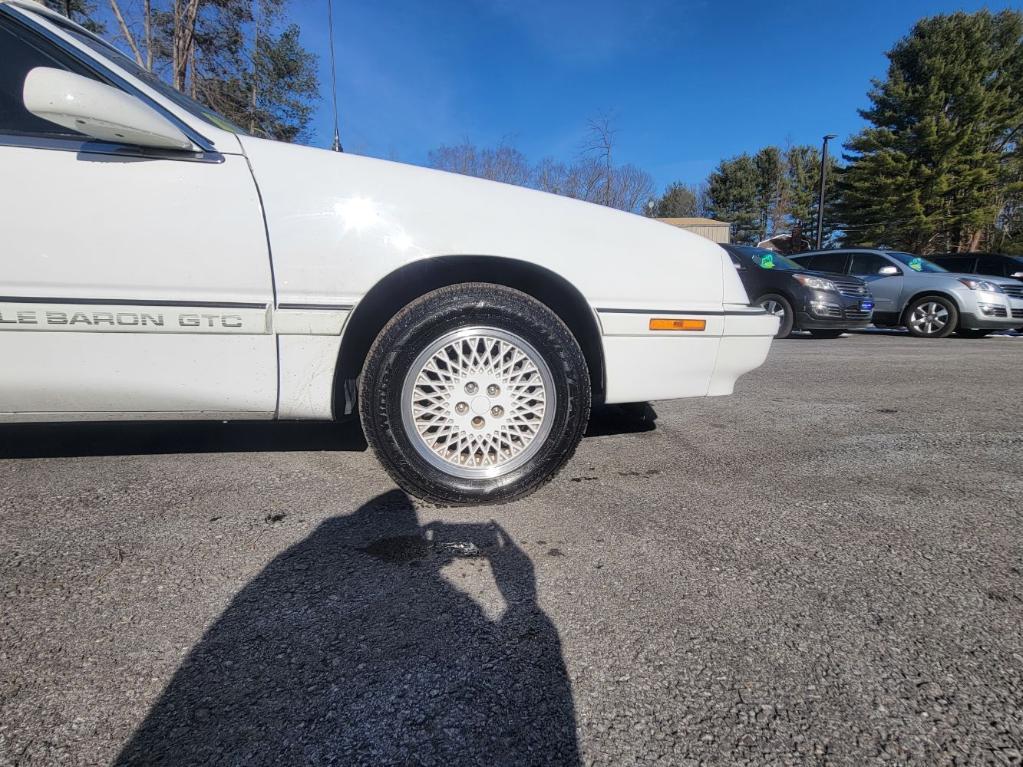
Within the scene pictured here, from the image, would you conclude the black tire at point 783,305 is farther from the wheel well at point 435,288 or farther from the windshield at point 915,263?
the wheel well at point 435,288

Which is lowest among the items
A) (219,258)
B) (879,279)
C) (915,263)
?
(219,258)

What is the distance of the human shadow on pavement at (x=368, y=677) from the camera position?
3.30 feet

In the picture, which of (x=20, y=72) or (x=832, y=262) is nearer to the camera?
(x=20, y=72)

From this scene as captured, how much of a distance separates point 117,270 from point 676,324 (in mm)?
2056

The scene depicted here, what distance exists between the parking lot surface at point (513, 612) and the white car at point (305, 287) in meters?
0.39

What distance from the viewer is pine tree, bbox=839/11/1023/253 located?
26.6 metres

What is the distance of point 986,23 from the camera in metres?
26.8

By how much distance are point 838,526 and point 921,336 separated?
371 inches

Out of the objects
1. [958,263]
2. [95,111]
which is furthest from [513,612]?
[958,263]

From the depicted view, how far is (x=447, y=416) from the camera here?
215 cm

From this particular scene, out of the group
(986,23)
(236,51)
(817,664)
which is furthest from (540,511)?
(986,23)

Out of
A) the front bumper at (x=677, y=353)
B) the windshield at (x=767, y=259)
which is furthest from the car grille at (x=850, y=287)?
the front bumper at (x=677, y=353)

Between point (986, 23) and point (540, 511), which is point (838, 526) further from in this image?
point (986, 23)

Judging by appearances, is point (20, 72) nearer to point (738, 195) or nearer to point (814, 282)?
point (814, 282)
